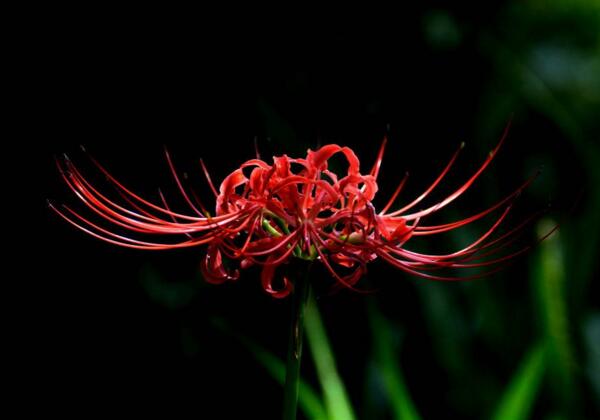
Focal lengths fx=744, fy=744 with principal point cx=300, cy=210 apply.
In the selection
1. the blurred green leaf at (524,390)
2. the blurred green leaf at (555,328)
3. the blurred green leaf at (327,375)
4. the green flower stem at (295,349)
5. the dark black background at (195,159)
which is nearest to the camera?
the green flower stem at (295,349)

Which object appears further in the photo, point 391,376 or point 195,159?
point 195,159

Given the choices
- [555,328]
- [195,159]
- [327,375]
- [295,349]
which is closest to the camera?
[295,349]

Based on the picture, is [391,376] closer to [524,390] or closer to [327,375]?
[327,375]

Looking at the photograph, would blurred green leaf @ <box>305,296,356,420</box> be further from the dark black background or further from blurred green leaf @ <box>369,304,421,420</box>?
the dark black background

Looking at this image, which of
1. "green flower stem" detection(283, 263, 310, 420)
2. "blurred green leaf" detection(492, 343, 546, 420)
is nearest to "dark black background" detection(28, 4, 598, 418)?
"blurred green leaf" detection(492, 343, 546, 420)

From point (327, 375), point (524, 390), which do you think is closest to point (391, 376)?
point (327, 375)

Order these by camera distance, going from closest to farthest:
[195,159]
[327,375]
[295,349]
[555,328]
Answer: [295,349] < [327,375] < [555,328] < [195,159]

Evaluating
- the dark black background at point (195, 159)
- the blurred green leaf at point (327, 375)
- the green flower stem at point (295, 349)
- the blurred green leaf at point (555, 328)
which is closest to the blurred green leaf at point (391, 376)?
the blurred green leaf at point (327, 375)

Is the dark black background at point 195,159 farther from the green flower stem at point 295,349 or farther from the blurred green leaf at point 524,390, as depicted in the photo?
the green flower stem at point 295,349
